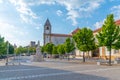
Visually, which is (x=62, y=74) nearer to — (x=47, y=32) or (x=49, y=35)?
(x=49, y=35)

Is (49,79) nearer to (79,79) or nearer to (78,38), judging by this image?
(79,79)

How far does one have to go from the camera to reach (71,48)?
6106cm

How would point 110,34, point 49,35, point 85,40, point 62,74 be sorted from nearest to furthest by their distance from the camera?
point 62,74
point 110,34
point 85,40
point 49,35

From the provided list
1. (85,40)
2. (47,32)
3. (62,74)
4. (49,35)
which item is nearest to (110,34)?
(85,40)

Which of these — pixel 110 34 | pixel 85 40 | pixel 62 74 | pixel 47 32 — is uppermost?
pixel 47 32

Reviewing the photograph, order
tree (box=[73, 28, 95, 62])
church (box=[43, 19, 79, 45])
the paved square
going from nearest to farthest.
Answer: the paved square, tree (box=[73, 28, 95, 62]), church (box=[43, 19, 79, 45])

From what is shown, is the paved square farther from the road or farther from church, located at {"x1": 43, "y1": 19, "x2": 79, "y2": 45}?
church, located at {"x1": 43, "y1": 19, "x2": 79, "y2": 45}

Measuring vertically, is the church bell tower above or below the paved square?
above

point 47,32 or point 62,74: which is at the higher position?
point 47,32

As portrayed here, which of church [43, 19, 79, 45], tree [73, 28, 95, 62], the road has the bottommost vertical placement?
the road

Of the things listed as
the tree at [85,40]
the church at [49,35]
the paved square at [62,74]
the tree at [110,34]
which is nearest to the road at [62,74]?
the paved square at [62,74]

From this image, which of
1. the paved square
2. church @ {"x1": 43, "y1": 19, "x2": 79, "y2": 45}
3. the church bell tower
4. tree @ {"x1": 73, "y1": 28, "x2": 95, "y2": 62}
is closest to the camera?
the paved square

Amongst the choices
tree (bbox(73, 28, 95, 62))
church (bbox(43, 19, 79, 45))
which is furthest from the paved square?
church (bbox(43, 19, 79, 45))

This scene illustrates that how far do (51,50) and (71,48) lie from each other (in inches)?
1252
